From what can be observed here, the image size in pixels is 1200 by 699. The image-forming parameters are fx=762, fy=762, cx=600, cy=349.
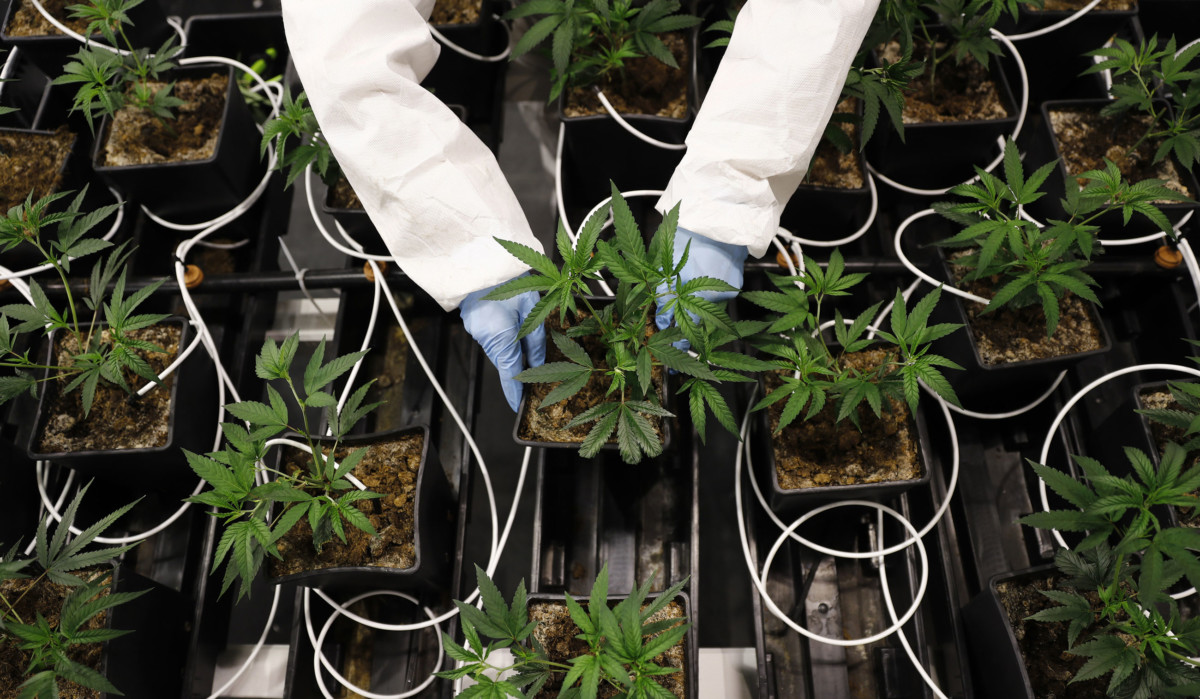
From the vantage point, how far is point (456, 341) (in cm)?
144

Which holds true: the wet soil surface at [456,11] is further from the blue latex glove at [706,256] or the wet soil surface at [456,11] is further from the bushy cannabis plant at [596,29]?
the blue latex glove at [706,256]

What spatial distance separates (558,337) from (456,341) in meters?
0.46

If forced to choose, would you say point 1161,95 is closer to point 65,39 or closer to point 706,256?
point 706,256

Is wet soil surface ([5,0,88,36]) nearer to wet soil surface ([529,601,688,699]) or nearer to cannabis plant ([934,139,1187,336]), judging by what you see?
wet soil surface ([529,601,688,699])

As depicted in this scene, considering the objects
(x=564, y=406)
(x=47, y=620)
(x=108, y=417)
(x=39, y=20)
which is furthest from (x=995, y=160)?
(x=39, y=20)

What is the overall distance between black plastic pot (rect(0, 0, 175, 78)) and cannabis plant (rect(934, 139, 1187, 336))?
158cm

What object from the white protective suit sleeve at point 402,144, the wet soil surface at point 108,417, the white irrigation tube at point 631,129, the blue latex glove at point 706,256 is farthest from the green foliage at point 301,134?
the blue latex glove at point 706,256

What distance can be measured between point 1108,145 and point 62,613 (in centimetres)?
182

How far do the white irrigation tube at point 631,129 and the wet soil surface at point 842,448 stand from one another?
1.57 feet

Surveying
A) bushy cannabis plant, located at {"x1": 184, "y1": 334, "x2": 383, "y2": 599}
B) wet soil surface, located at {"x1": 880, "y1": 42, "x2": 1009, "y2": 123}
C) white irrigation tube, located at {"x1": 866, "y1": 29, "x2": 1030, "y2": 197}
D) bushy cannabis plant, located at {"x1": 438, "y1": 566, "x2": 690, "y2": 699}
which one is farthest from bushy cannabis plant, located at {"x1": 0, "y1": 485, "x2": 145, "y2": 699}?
wet soil surface, located at {"x1": 880, "y1": 42, "x2": 1009, "y2": 123}

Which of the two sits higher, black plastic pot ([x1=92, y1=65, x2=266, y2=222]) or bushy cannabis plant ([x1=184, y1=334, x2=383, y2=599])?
black plastic pot ([x1=92, y1=65, x2=266, y2=222])

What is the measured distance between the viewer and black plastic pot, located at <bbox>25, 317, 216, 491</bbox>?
1.17 metres

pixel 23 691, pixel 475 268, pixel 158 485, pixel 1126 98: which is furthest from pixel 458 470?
pixel 1126 98

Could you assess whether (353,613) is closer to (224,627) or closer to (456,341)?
(224,627)
